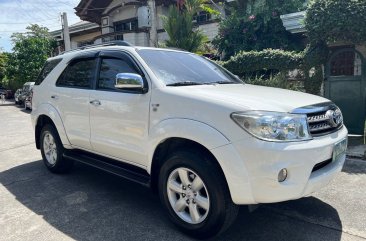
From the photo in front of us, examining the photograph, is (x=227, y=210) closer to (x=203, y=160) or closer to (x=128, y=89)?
(x=203, y=160)

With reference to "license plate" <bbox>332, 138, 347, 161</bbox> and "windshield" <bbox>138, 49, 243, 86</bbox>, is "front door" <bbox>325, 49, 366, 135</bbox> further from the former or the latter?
"license plate" <bbox>332, 138, 347, 161</bbox>

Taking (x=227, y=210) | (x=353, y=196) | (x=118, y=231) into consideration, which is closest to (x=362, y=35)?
(x=353, y=196)

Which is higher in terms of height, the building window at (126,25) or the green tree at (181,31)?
the building window at (126,25)

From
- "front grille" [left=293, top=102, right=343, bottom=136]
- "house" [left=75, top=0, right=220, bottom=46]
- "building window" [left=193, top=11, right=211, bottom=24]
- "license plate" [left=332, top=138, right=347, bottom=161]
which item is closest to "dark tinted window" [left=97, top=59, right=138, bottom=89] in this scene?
"front grille" [left=293, top=102, right=343, bottom=136]

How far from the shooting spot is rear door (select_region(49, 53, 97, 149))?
4.48 m

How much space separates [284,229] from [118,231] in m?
1.68

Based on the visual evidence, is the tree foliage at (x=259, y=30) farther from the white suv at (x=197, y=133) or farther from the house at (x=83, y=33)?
the house at (x=83, y=33)

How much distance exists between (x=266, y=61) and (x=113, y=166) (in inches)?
223

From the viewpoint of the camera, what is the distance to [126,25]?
2241 cm

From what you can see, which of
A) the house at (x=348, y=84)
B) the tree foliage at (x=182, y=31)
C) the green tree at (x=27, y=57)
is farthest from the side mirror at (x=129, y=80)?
the green tree at (x=27, y=57)

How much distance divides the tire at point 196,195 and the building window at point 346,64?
253 inches

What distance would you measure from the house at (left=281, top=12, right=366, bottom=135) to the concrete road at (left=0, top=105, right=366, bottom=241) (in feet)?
8.96

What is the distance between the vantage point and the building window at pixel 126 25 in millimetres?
21750

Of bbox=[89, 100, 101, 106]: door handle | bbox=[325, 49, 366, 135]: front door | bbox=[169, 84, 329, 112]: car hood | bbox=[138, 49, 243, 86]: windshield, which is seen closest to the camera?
bbox=[169, 84, 329, 112]: car hood
